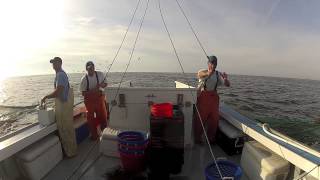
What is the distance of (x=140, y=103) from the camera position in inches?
196

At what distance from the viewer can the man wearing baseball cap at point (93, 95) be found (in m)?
5.39

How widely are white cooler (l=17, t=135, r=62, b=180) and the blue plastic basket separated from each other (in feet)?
7.90

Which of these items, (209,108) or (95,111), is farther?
(95,111)

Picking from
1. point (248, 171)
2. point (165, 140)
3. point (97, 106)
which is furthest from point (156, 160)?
point (97, 106)

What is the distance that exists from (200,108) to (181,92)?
0.62 metres

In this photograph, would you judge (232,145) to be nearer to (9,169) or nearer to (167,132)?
(167,132)

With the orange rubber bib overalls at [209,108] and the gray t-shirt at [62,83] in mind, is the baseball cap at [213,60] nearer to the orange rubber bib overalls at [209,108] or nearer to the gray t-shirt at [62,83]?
the orange rubber bib overalls at [209,108]

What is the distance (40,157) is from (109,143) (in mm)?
1121

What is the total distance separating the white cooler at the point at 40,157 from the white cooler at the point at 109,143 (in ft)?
2.39

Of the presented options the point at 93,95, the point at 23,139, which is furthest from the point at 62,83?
the point at 23,139

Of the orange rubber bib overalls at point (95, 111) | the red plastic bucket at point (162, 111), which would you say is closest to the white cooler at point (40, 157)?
the orange rubber bib overalls at point (95, 111)

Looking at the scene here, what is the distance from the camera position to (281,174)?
3.51 meters

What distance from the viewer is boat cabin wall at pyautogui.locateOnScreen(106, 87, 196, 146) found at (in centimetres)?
489

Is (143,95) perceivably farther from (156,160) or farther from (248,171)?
(248,171)
